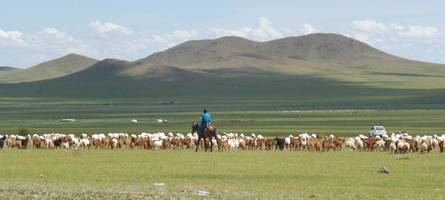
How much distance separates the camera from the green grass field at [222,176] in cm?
1739

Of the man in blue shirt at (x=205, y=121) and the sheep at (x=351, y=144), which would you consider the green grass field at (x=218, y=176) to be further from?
the sheep at (x=351, y=144)

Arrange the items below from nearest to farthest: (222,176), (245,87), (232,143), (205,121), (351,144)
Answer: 1. (222,176)
2. (205,121)
3. (351,144)
4. (232,143)
5. (245,87)

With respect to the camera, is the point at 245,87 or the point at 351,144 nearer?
the point at 351,144

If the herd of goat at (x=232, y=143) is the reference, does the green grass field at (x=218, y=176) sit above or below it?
below

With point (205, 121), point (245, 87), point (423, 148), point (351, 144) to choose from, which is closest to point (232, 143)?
point (205, 121)

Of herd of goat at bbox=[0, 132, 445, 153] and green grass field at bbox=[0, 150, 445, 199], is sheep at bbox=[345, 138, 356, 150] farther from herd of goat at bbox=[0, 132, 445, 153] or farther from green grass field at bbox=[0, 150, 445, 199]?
green grass field at bbox=[0, 150, 445, 199]

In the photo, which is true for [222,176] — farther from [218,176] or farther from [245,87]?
[245,87]

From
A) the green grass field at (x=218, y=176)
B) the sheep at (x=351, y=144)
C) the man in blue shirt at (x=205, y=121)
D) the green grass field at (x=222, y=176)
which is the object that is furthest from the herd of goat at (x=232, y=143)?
the green grass field at (x=222, y=176)

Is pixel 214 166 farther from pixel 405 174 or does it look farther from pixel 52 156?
pixel 52 156

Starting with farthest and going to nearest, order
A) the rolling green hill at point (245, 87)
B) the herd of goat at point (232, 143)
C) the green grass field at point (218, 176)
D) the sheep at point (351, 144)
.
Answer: the rolling green hill at point (245, 87) < the sheep at point (351, 144) < the herd of goat at point (232, 143) < the green grass field at point (218, 176)

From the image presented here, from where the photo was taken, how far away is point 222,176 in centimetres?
2192

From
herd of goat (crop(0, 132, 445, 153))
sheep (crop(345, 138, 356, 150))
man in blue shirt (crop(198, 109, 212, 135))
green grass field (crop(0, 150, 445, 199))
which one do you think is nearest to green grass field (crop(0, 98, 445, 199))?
green grass field (crop(0, 150, 445, 199))

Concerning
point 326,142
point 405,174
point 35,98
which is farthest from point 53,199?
point 35,98

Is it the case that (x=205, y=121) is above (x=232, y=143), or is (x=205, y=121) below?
above
